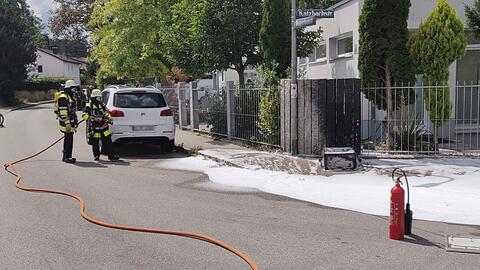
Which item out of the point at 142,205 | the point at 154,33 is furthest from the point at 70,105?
the point at 154,33

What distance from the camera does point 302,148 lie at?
11.4 metres

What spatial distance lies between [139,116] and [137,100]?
50 centimetres

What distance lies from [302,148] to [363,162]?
1.53 meters

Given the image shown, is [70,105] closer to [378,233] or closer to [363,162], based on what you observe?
[363,162]

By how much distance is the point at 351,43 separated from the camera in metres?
15.7

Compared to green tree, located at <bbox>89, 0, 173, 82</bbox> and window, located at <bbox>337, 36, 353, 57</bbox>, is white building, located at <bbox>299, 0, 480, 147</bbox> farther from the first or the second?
green tree, located at <bbox>89, 0, 173, 82</bbox>

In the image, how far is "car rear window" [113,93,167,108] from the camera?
43.0 feet

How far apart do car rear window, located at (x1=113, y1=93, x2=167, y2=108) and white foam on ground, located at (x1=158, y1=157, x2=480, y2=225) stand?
3162 millimetres

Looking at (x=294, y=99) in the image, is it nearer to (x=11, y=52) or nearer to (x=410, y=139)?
(x=410, y=139)

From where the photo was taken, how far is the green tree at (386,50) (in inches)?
444

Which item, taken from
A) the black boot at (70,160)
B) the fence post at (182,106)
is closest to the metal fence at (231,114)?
the fence post at (182,106)

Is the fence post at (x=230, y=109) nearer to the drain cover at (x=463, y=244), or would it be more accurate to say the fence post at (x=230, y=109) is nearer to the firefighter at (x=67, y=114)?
the firefighter at (x=67, y=114)

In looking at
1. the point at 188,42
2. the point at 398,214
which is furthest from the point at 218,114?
the point at 398,214

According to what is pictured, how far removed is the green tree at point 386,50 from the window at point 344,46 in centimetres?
406
